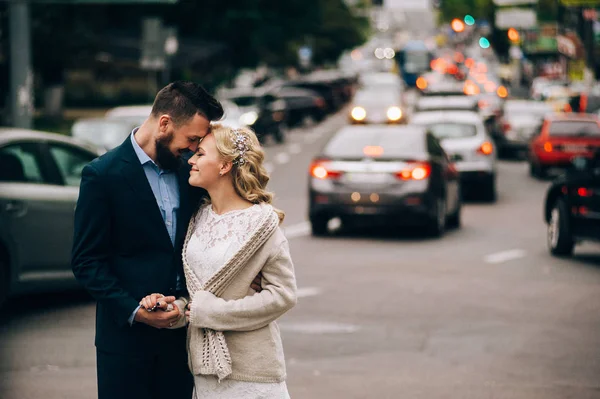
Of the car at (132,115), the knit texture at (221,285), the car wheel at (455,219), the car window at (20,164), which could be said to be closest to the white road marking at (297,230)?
the car wheel at (455,219)

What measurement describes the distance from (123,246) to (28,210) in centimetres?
567

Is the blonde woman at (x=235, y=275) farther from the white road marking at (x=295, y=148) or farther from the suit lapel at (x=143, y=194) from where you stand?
the white road marking at (x=295, y=148)

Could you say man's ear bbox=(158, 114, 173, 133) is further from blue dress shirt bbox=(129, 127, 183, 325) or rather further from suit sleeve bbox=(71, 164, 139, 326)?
suit sleeve bbox=(71, 164, 139, 326)

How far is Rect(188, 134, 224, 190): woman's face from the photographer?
4340 mm

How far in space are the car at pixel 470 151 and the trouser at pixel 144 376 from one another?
16.9 m

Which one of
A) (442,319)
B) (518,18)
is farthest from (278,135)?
(518,18)

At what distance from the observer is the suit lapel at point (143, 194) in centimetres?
445

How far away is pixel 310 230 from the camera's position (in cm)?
1686

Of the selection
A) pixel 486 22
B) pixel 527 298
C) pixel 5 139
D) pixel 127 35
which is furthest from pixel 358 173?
pixel 486 22

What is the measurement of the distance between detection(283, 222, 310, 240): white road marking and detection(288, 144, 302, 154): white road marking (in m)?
18.0

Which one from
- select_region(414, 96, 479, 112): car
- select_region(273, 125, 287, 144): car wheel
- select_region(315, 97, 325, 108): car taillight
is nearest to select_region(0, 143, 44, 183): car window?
select_region(414, 96, 479, 112): car

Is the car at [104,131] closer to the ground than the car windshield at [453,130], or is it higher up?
higher up

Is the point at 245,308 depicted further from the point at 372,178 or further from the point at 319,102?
the point at 319,102

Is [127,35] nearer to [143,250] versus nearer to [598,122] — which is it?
[598,122]
